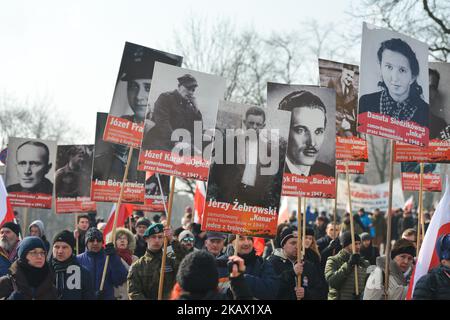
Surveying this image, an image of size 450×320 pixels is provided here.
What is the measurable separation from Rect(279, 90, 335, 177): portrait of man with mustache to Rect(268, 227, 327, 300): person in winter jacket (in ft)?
4.91

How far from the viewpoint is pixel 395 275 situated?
320 inches

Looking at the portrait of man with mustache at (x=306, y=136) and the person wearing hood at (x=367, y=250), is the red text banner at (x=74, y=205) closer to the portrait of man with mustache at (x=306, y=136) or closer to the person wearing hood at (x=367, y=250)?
the person wearing hood at (x=367, y=250)

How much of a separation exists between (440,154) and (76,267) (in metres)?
5.59

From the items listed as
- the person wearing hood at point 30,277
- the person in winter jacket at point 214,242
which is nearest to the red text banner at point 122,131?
the person in winter jacket at point 214,242

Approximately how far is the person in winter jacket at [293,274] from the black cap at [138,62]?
4116 mm

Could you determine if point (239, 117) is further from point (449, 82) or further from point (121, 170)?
point (121, 170)

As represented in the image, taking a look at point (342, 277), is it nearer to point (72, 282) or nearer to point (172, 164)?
point (172, 164)

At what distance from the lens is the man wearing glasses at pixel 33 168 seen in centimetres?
1587

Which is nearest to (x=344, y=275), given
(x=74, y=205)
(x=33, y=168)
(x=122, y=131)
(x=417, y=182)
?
(x=122, y=131)

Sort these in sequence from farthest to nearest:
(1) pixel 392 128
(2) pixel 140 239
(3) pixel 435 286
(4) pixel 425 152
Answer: (2) pixel 140 239, (4) pixel 425 152, (1) pixel 392 128, (3) pixel 435 286

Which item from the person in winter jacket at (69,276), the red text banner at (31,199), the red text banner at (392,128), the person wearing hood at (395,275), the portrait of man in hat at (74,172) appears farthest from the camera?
the portrait of man in hat at (74,172)

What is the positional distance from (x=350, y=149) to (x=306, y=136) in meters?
2.52

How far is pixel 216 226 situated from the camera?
808 centimetres
